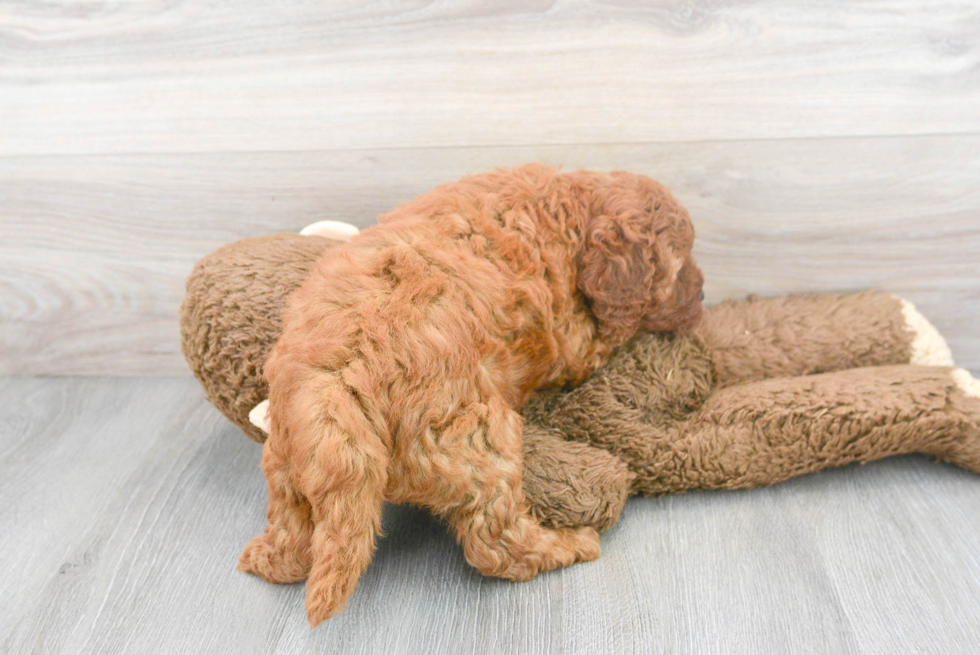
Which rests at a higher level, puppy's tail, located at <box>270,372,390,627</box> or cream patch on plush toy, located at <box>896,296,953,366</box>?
puppy's tail, located at <box>270,372,390,627</box>

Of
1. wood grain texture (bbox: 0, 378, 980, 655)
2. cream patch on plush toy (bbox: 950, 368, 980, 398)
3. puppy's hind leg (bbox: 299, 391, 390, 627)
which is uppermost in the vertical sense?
puppy's hind leg (bbox: 299, 391, 390, 627)

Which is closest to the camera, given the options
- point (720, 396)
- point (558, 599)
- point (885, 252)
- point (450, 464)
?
point (450, 464)

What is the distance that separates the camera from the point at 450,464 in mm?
1022

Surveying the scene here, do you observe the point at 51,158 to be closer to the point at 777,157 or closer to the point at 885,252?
the point at 777,157

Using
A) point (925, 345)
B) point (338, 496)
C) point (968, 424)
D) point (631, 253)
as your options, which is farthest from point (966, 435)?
point (338, 496)

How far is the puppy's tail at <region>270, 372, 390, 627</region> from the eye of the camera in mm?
914

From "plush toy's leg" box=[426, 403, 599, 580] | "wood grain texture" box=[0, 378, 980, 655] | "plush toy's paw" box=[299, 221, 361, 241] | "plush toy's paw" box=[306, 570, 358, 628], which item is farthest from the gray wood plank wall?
"plush toy's paw" box=[306, 570, 358, 628]

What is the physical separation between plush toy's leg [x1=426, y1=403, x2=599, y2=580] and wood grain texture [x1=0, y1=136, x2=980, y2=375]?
28.6 inches

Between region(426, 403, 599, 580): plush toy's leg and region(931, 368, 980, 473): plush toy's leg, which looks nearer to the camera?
region(426, 403, 599, 580): plush toy's leg

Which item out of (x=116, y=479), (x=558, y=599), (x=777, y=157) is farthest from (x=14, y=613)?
(x=777, y=157)

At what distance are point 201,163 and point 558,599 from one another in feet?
4.06

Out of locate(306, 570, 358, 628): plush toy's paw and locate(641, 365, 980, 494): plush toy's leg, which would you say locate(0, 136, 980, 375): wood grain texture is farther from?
locate(306, 570, 358, 628): plush toy's paw

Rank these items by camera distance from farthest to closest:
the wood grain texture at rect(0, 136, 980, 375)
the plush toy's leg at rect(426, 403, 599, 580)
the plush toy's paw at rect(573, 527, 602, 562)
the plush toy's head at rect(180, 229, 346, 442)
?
the wood grain texture at rect(0, 136, 980, 375) < the plush toy's head at rect(180, 229, 346, 442) < the plush toy's paw at rect(573, 527, 602, 562) < the plush toy's leg at rect(426, 403, 599, 580)

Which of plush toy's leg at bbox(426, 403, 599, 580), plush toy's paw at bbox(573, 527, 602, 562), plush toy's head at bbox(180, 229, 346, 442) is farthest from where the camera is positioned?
plush toy's head at bbox(180, 229, 346, 442)
